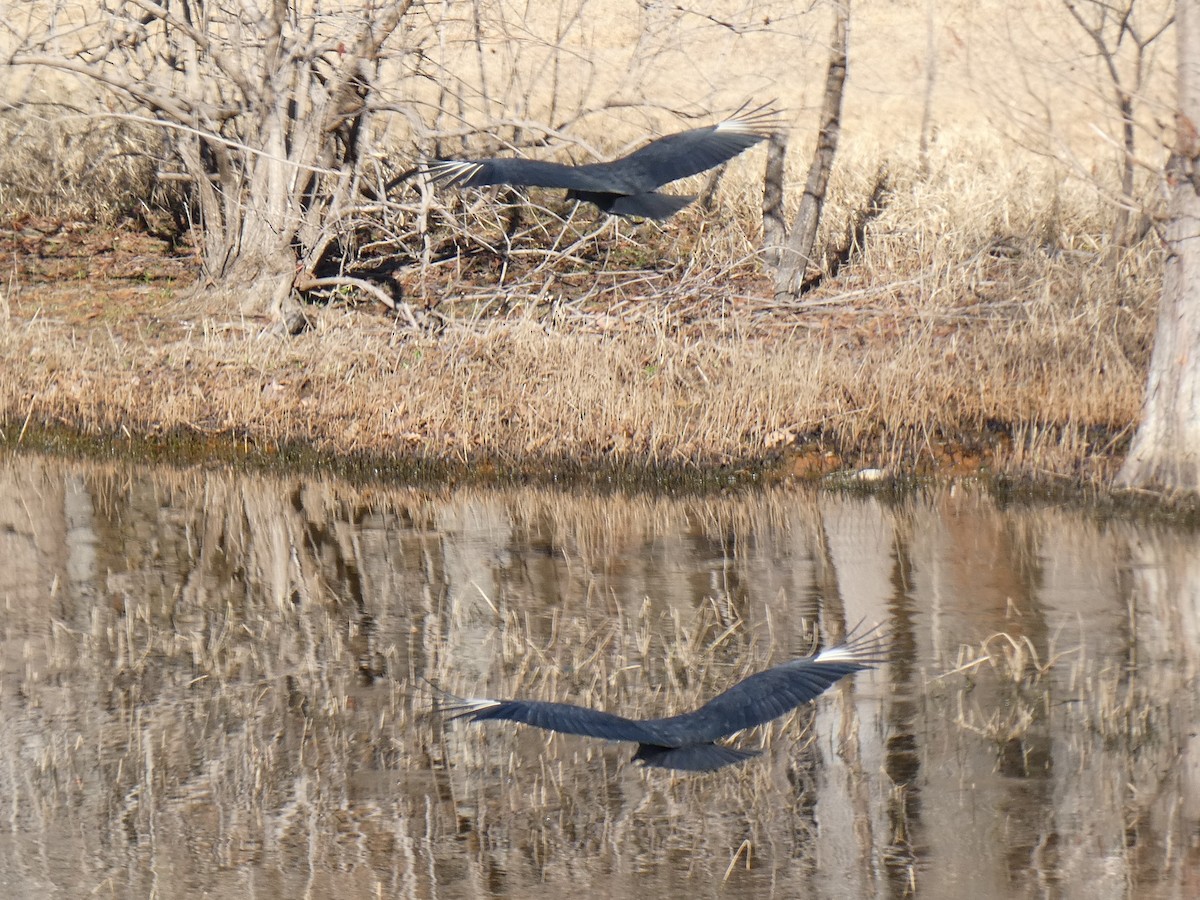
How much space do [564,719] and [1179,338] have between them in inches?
237

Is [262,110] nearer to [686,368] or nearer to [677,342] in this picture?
[677,342]

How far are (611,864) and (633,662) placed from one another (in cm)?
199

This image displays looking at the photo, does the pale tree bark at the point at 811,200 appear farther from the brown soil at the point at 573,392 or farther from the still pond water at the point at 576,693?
the still pond water at the point at 576,693

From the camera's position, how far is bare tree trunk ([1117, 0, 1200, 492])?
7984mm

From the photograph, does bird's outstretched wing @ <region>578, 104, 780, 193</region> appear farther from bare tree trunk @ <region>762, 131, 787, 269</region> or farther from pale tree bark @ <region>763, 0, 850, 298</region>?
bare tree trunk @ <region>762, 131, 787, 269</region>

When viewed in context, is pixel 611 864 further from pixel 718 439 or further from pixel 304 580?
pixel 718 439

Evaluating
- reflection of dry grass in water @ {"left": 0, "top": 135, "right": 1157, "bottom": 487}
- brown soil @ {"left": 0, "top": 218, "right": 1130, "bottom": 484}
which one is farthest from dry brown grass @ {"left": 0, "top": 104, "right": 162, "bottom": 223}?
brown soil @ {"left": 0, "top": 218, "right": 1130, "bottom": 484}

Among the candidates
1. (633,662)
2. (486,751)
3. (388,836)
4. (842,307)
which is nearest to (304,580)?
(633,662)

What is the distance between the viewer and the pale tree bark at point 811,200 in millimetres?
13328

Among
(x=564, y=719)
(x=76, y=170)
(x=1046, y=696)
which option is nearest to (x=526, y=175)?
(x=564, y=719)

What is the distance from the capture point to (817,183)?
1354 cm

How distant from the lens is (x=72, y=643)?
6449 mm

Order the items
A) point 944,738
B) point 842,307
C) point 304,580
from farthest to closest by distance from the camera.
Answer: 1. point 842,307
2. point 304,580
3. point 944,738

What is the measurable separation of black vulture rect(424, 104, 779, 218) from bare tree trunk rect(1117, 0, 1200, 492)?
3468 mm
